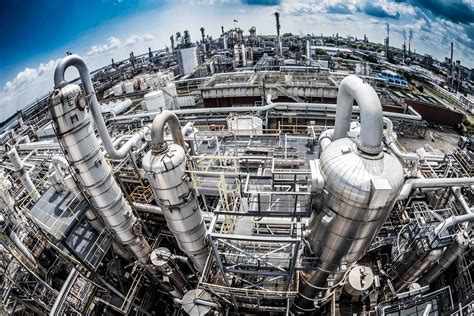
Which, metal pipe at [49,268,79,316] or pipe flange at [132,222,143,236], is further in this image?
pipe flange at [132,222,143,236]

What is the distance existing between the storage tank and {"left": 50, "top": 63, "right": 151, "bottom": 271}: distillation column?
1018 cm

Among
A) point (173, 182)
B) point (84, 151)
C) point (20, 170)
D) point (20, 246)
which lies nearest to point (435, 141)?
point (173, 182)

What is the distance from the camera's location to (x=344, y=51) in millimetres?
80938

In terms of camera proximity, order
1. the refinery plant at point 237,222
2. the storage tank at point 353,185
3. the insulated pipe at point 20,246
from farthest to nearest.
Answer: the insulated pipe at point 20,246 < the refinery plant at point 237,222 < the storage tank at point 353,185

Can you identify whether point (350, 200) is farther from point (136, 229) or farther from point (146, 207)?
point (146, 207)

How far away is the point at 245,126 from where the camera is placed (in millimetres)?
25641

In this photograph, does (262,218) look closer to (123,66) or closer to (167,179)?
(167,179)

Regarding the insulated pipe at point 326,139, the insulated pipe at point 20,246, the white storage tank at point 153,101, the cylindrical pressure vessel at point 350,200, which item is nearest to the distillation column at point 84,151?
the insulated pipe at point 20,246

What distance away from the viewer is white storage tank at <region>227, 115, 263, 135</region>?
986 inches

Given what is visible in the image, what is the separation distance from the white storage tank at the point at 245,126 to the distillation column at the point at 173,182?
1193 centimetres

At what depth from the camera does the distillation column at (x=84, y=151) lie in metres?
11.4

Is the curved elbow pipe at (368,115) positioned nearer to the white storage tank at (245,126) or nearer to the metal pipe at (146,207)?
the metal pipe at (146,207)

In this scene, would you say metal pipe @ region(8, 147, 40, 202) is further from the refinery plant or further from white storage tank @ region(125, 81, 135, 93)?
white storage tank @ region(125, 81, 135, 93)

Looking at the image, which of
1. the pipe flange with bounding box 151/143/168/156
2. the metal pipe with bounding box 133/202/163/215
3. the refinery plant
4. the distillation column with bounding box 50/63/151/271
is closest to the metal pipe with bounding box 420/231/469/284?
the refinery plant
